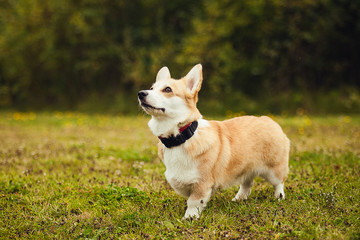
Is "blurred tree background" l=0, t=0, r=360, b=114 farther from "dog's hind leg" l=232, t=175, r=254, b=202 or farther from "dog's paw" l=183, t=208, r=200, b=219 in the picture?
"dog's paw" l=183, t=208, r=200, b=219

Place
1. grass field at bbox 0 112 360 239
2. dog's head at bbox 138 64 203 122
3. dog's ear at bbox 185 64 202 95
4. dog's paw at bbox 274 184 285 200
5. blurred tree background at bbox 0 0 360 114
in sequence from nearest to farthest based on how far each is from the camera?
grass field at bbox 0 112 360 239 → dog's head at bbox 138 64 203 122 → dog's ear at bbox 185 64 202 95 → dog's paw at bbox 274 184 285 200 → blurred tree background at bbox 0 0 360 114

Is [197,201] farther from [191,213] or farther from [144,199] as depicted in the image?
[144,199]

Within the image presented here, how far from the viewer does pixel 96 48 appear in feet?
45.3

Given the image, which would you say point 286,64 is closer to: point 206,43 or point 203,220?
point 206,43

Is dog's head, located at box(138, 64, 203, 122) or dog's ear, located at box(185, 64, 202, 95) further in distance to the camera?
dog's ear, located at box(185, 64, 202, 95)

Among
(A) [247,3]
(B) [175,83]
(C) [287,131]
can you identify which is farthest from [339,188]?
(A) [247,3]

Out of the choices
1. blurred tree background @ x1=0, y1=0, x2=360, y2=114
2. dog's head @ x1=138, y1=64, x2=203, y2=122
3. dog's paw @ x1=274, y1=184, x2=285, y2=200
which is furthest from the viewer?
blurred tree background @ x1=0, y1=0, x2=360, y2=114

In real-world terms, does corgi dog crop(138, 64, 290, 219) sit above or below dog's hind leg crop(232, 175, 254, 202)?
above

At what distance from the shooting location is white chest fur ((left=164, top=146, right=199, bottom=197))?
2965 mm

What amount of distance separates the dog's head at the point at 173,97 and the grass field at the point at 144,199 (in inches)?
36.8

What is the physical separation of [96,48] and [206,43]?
4.87m

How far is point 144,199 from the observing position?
11.1 feet

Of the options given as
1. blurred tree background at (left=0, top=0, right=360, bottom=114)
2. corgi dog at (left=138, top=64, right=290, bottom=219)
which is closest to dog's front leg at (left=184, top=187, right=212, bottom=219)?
corgi dog at (left=138, top=64, right=290, bottom=219)

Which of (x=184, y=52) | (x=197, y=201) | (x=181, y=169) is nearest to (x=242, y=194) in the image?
(x=197, y=201)
